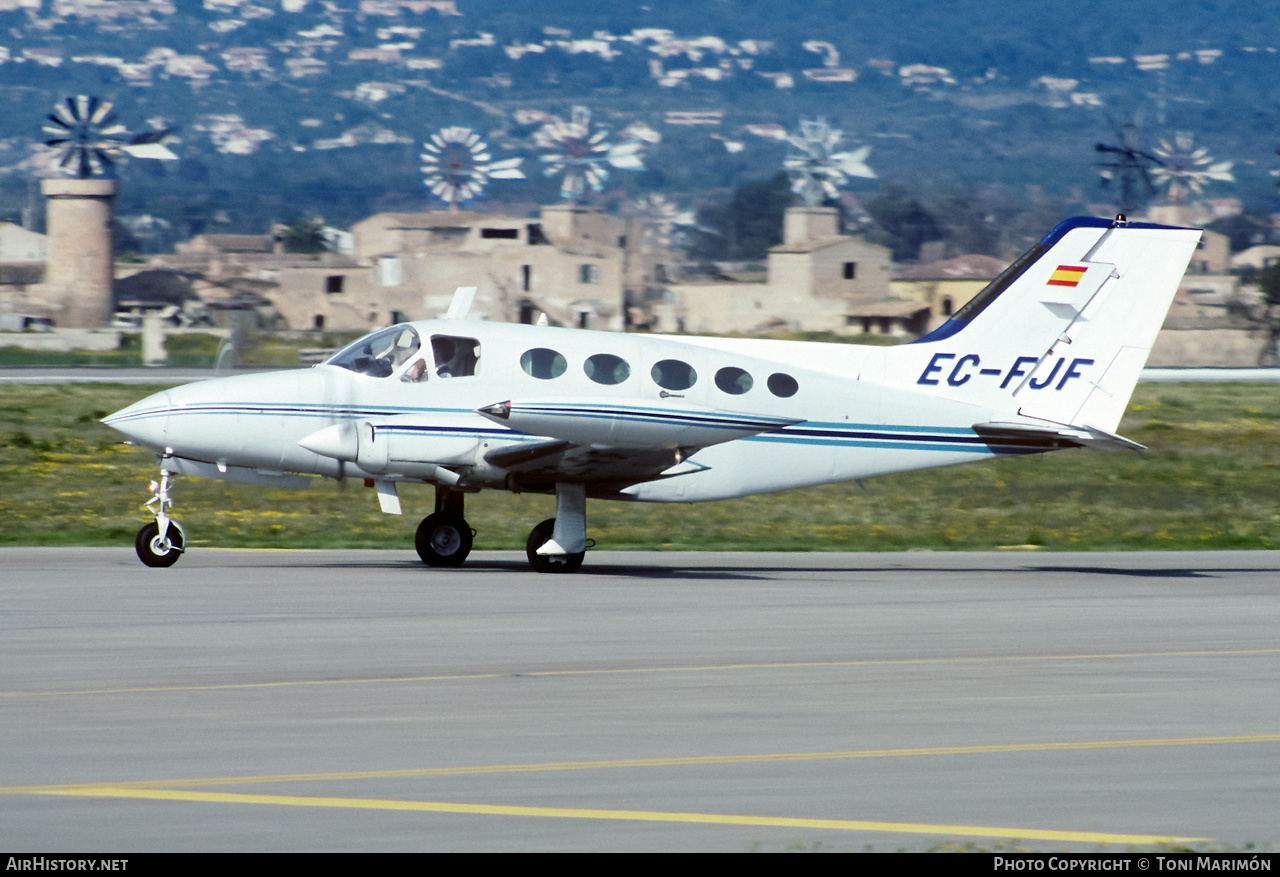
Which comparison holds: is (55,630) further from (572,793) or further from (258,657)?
(572,793)

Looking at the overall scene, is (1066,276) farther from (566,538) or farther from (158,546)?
(158,546)

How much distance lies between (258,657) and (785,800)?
539 cm

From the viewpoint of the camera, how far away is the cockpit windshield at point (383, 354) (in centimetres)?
1822

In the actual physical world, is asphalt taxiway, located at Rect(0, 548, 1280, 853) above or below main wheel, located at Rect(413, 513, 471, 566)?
below

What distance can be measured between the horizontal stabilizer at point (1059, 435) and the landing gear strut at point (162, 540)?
369 inches

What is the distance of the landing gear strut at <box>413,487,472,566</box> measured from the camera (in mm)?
19094

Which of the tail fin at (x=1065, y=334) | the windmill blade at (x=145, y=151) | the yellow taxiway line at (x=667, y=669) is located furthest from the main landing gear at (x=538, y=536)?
the windmill blade at (x=145, y=151)

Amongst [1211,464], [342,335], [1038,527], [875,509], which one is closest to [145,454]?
[875,509]

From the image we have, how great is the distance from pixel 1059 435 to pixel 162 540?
410 inches

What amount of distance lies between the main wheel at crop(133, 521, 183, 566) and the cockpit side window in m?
3.42

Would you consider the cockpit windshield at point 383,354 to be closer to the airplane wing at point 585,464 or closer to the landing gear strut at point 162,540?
the airplane wing at point 585,464

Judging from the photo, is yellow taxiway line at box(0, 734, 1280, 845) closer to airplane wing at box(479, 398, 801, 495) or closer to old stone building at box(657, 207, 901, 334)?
airplane wing at box(479, 398, 801, 495)

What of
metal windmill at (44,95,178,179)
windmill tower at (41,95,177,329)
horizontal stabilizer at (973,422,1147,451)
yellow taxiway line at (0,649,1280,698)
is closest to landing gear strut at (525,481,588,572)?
horizontal stabilizer at (973,422,1147,451)
